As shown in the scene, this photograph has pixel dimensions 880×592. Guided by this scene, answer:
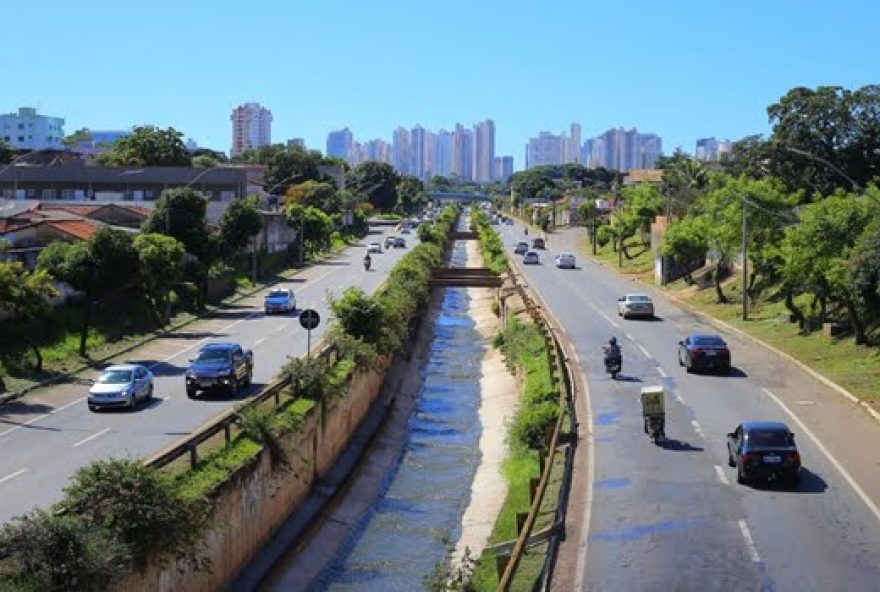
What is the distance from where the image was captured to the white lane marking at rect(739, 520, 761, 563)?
1975 centimetres

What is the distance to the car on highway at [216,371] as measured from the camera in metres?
36.6

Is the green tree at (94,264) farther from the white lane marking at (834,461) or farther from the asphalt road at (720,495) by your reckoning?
the white lane marking at (834,461)

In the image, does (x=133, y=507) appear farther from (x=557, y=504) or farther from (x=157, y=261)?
(x=157, y=261)

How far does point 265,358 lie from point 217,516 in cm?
2445

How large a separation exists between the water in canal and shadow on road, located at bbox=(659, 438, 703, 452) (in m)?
5.60

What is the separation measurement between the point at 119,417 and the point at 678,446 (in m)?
15.6

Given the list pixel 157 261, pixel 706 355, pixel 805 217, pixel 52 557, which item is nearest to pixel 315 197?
pixel 157 261

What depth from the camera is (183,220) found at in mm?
62750

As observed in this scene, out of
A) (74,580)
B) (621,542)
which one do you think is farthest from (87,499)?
(621,542)

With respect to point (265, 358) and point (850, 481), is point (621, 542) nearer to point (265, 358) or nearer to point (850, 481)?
point (850, 481)

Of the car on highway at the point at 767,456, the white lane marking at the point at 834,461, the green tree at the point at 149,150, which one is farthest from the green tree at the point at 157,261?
the green tree at the point at 149,150

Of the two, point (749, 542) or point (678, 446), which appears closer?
point (749, 542)

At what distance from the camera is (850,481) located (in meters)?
25.5

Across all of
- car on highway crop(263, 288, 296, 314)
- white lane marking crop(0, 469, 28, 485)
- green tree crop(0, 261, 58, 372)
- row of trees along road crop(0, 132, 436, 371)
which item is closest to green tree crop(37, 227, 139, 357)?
row of trees along road crop(0, 132, 436, 371)
